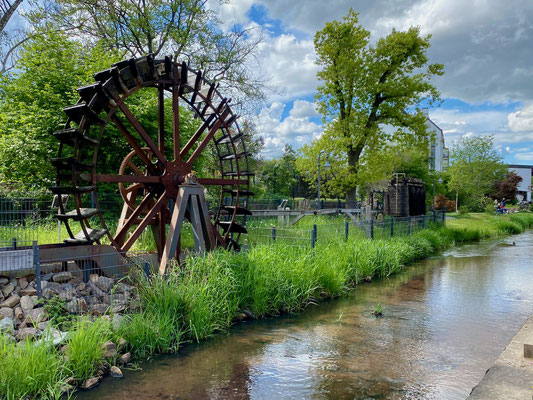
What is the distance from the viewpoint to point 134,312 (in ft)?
18.5

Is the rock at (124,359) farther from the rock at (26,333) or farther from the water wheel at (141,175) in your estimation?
the water wheel at (141,175)

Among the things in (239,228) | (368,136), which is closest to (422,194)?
(368,136)

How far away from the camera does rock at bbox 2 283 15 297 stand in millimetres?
5348

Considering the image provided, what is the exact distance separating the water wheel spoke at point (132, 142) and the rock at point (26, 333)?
402 cm

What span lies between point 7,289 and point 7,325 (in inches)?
32.1

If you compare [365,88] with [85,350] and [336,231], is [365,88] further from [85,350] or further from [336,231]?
[85,350]

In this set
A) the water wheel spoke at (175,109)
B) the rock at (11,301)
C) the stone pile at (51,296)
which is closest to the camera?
the stone pile at (51,296)

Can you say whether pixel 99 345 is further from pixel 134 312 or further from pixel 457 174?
pixel 457 174

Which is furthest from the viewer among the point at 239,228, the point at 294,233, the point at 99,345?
the point at 294,233

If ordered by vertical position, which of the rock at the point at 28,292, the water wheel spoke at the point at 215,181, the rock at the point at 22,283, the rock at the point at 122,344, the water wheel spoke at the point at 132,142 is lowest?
the rock at the point at 122,344

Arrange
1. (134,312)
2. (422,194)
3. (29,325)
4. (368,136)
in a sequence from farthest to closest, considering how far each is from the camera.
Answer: (422,194), (368,136), (134,312), (29,325)

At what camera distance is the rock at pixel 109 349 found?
468 centimetres

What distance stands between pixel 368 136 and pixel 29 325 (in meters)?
15.0

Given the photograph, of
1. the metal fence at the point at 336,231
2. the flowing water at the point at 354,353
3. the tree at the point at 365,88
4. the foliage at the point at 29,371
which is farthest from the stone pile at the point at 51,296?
the tree at the point at 365,88
